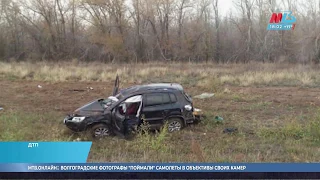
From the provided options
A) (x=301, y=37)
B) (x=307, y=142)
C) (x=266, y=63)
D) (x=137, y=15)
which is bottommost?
(x=307, y=142)

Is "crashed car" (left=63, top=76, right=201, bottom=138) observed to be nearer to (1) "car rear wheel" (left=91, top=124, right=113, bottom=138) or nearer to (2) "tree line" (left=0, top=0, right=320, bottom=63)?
(1) "car rear wheel" (left=91, top=124, right=113, bottom=138)

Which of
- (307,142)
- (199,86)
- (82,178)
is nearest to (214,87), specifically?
(199,86)

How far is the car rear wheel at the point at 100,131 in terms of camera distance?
6824mm

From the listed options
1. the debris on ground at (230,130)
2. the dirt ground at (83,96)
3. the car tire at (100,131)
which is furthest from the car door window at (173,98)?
the dirt ground at (83,96)

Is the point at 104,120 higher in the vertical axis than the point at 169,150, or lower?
higher

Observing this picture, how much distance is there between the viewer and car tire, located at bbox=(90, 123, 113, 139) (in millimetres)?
6820

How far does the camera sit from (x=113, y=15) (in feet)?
98.7

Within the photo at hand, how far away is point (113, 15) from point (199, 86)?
64.1ft

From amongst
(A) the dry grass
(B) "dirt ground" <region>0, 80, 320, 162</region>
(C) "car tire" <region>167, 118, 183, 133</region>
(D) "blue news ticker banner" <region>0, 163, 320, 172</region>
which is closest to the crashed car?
(C) "car tire" <region>167, 118, 183, 133</region>

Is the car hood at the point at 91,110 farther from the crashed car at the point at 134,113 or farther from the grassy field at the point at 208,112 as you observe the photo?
the grassy field at the point at 208,112

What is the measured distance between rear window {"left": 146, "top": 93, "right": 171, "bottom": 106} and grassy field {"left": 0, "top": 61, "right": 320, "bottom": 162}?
3.12ft

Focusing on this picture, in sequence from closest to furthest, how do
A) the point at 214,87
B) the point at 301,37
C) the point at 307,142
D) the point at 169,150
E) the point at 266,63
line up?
1. the point at 169,150
2. the point at 307,142
3. the point at 214,87
4. the point at 301,37
5. the point at 266,63

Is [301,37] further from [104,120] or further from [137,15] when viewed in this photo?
[137,15]

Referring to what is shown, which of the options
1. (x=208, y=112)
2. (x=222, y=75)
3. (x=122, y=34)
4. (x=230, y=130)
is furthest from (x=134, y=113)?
(x=122, y=34)
